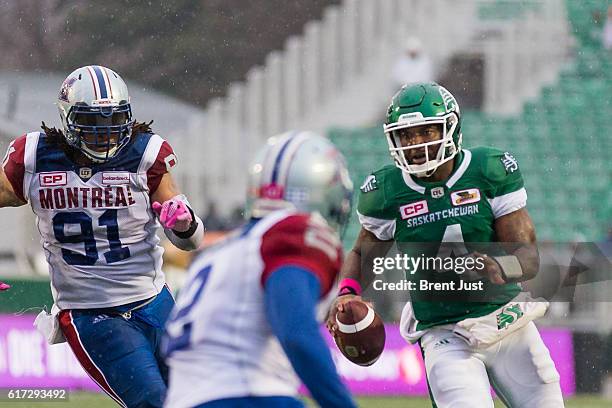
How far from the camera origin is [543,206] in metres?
12.0

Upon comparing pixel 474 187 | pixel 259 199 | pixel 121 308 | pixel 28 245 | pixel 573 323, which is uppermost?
pixel 259 199

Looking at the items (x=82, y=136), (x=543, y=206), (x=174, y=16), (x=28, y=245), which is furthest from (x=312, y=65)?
(x=82, y=136)

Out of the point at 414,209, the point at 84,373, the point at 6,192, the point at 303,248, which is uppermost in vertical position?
the point at 303,248

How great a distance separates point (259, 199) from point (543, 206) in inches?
358

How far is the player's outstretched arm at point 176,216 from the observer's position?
15.5 ft

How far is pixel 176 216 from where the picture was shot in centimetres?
473

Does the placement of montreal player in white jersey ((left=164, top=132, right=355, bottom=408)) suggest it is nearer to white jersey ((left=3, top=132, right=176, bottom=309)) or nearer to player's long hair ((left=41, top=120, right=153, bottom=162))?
white jersey ((left=3, top=132, right=176, bottom=309))

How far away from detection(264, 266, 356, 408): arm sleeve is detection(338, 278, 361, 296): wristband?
6.12 ft

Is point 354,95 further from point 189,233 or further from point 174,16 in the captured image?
point 189,233

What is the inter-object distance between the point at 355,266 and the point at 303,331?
2034 millimetres

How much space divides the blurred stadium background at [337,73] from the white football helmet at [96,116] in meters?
6.55

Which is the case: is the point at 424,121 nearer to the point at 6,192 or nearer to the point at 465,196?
the point at 465,196

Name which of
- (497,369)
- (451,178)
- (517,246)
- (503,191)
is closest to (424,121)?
(451,178)

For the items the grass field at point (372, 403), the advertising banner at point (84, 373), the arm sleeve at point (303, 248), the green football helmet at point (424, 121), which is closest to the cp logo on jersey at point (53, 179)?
the green football helmet at point (424, 121)
